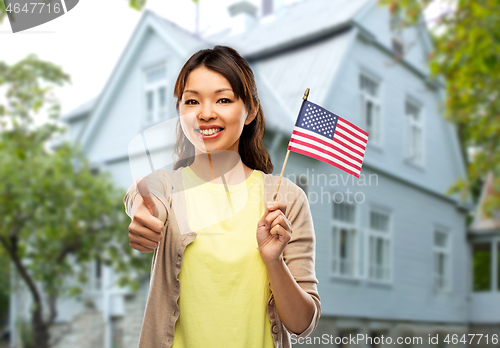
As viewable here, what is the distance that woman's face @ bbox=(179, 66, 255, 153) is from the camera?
0.95m

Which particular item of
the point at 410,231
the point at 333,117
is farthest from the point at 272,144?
the point at 333,117

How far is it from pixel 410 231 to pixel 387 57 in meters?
2.79

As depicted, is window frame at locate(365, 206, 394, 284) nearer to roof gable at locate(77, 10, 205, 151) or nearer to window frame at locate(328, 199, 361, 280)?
window frame at locate(328, 199, 361, 280)

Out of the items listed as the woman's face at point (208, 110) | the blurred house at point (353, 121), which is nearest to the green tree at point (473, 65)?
the blurred house at point (353, 121)

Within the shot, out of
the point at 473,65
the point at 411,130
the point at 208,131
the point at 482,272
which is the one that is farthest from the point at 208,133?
the point at 482,272

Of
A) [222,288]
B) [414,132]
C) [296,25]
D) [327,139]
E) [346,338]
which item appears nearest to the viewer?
[222,288]

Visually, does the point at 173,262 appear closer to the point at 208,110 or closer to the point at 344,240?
the point at 208,110

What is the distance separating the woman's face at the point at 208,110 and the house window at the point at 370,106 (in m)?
6.92

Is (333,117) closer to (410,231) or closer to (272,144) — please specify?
(272,144)

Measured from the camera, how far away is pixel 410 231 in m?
8.78

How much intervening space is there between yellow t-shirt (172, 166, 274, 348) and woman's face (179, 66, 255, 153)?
0.12 meters

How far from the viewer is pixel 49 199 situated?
6.46 metres

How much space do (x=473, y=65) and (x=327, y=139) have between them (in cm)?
565

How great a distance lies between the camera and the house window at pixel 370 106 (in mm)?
7746
